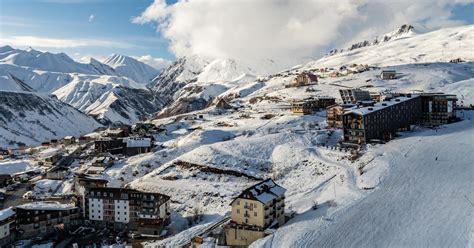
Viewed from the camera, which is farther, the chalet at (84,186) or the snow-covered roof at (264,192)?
the chalet at (84,186)

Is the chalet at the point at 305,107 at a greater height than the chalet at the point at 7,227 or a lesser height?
greater

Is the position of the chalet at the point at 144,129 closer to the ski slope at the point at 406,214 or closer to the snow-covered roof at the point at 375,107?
the snow-covered roof at the point at 375,107

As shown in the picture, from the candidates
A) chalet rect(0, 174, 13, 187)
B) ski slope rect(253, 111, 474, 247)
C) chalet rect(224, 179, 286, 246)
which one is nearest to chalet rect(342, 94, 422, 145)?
ski slope rect(253, 111, 474, 247)

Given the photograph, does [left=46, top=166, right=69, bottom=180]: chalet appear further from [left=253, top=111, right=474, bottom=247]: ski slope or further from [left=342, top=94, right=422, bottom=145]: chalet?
[left=253, top=111, right=474, bottom=247]: ski slope

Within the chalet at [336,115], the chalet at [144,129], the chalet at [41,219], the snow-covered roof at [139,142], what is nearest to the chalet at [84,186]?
the chalet at [41,219]

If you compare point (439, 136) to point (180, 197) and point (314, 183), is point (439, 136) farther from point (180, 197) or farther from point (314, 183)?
point (180, 197)

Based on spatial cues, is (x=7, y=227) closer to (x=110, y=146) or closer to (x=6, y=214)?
(x=6, y=214)
